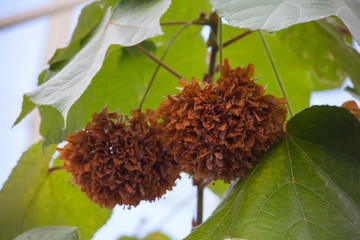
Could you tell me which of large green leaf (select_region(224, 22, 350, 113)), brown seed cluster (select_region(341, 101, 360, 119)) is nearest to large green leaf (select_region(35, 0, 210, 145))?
large green leaf (select_region(224, 22, 350, 113))

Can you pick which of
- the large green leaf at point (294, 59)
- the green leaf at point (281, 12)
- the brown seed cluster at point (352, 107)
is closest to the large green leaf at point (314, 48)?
the large green leaf at point (294, 59)

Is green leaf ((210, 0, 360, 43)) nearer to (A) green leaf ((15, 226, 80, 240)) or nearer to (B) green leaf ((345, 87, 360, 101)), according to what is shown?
(B) green leaf ((345, 87, 360, 101))

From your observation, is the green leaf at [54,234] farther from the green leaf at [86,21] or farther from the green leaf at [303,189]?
the green leaf at [86,21]

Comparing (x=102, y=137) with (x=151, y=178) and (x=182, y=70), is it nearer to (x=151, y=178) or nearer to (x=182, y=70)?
(x=151, y=178)

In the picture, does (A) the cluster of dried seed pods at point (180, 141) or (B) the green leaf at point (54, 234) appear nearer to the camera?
(A) the cluster of dried seed pods at point (180, 141)

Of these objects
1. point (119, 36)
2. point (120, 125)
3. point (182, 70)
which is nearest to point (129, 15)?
point (119, 36)

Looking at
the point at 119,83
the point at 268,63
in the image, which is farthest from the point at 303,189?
the point at 268,63
